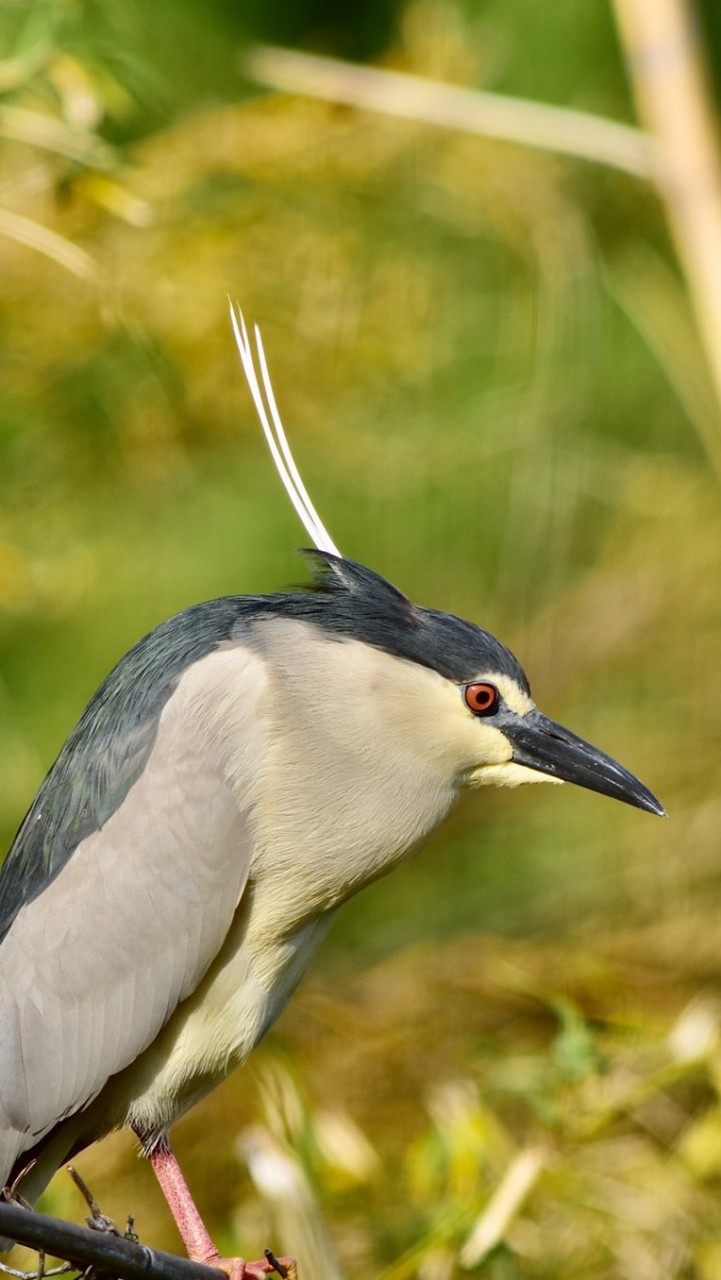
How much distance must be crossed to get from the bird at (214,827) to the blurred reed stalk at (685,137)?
1831mm

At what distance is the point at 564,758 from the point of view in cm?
218

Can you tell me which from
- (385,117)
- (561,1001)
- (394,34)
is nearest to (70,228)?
(385,117)

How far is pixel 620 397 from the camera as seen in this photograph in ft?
17.5

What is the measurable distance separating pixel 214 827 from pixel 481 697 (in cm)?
41

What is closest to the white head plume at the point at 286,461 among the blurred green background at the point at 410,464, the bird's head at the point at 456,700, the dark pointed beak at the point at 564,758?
the bird's head at the point at 456,700

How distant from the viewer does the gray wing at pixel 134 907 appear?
6.67ft

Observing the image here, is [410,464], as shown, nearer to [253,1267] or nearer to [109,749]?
[109,749]

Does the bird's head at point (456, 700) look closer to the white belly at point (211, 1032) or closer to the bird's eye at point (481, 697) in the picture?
the bird's eye at point (481, 697)

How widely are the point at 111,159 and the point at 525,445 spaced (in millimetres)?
2121

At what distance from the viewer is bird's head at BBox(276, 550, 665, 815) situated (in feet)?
7.09

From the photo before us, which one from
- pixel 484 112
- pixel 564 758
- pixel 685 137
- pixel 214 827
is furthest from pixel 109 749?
pixel 685 137

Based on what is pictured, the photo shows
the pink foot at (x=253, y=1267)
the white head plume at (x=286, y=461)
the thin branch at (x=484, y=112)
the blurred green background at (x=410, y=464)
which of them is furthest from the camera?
the blurred green background at (x=410, y=464)

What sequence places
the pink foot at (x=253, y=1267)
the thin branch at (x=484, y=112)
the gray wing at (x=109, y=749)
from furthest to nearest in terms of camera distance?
the thin branch at (x=484, y=112), the gray wing at (x=109, y=749), the pink foot at (x=253, y=1267)

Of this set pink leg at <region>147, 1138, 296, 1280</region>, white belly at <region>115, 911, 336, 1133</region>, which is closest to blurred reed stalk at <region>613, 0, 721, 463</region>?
white belly at <region>115, 911, 336, 1133</region>
